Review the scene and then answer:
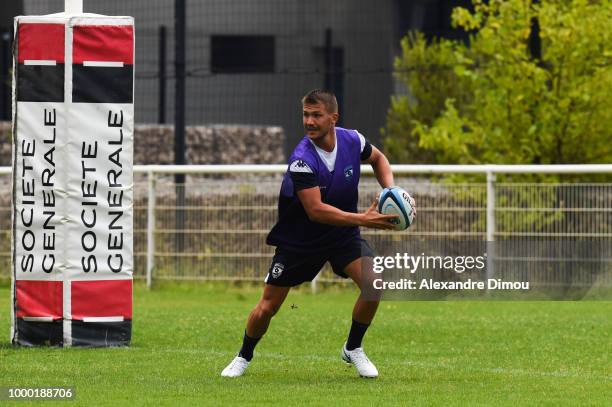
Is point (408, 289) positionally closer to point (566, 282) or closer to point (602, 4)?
point (566, 282)

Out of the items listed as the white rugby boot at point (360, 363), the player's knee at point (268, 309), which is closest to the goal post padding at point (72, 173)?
the player's knee at point (268, 309)

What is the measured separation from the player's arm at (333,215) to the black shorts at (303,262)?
0.47m

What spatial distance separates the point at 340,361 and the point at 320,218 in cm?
209

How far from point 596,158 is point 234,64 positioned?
11.8 meters

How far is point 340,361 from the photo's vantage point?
12.3 meters

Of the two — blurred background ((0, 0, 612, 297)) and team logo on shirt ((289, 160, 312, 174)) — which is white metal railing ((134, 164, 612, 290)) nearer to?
blurred background ((0, 0, 612, 297))

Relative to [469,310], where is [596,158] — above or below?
above

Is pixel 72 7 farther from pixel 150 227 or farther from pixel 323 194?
pixel 150 227

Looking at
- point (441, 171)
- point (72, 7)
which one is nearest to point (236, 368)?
point (72, 7)

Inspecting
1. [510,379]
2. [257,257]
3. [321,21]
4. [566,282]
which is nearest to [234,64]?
[321,21]

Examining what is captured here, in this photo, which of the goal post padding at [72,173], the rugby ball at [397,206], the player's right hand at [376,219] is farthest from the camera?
the goal post padding at [72,173]

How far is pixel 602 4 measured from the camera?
20859 mm

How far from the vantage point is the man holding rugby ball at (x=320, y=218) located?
1066cm

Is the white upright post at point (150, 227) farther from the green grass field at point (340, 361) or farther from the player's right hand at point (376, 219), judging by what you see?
the player's right hand at point (376, 219)
